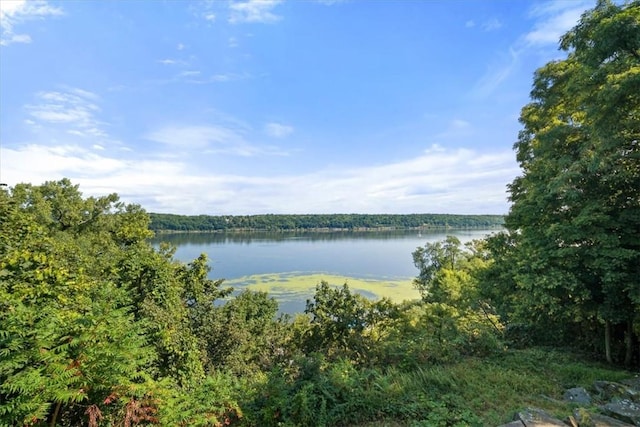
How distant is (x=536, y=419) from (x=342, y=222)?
12658cm

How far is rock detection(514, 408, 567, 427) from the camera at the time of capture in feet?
11.4

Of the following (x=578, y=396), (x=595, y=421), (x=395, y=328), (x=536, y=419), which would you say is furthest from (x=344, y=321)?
(x=595, y=421)

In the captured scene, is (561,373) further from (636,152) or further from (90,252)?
(90,252)

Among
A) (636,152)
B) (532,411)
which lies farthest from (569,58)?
(532,411)

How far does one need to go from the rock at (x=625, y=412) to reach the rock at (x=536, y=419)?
681 mm

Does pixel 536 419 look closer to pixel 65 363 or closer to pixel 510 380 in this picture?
pixel 510 380

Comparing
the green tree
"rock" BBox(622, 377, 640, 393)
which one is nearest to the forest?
the green tree

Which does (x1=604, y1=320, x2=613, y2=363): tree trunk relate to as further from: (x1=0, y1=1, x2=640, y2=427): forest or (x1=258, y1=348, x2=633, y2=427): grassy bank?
(x1=258, y1=348, x2=633, y2=427): grassy bank

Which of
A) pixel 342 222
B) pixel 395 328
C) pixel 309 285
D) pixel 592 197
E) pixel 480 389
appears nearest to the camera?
pixel 480 389

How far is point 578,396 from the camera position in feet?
15.8

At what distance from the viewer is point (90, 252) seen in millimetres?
13836

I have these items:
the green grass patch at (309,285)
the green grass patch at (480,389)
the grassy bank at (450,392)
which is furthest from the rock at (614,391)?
the green grass patch at (309,285)

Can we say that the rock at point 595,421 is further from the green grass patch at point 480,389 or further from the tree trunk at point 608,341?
the tree trunk at point 608,341

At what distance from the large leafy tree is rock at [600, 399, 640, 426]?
2489mm
